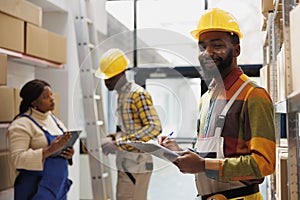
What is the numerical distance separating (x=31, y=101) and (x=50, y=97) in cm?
15

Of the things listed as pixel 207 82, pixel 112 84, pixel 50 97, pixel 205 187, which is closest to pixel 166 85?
pixel 112 84

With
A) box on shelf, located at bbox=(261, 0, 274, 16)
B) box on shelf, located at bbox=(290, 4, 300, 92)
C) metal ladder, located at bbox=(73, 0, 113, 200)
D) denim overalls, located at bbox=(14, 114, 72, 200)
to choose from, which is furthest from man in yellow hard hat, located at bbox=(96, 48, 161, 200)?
box on shelf, located at bbox=(290, 4, 300, 92)

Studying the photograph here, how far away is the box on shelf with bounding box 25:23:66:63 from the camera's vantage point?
352cm

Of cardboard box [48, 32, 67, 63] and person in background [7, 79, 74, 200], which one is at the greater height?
cardboard box [48, 32, 67, 63]

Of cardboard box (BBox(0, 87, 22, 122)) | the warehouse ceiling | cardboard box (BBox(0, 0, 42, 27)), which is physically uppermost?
the warehouse ceiling

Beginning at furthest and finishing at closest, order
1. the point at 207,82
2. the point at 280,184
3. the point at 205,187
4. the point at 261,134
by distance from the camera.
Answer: the point at 280,184
the point at 207,82
the point at 205,187
the point at 261,134

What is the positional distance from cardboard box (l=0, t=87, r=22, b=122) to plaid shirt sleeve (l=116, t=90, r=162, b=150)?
80 cm

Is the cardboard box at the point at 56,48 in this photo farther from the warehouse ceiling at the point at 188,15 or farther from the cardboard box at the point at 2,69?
the warehouse ceiling at the point at 188,15

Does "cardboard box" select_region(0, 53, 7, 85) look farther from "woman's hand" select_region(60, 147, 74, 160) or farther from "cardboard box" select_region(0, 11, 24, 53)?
"woman's hand" select_region(60, 147, 74, 160)

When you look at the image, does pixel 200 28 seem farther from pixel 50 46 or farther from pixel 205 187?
pixel 50 46

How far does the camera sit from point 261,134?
161 cm

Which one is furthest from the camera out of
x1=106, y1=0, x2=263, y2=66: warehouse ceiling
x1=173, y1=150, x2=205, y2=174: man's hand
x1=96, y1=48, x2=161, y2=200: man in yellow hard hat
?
x1=106, y1=0, x2=263, y2=66: warehouse ceiling

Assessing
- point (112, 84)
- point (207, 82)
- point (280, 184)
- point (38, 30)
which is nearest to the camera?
point (207, 82)

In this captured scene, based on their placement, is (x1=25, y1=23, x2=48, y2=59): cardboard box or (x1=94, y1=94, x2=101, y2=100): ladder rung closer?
(x1=25, y1=23, x2=48, y2=59): cardboard box
